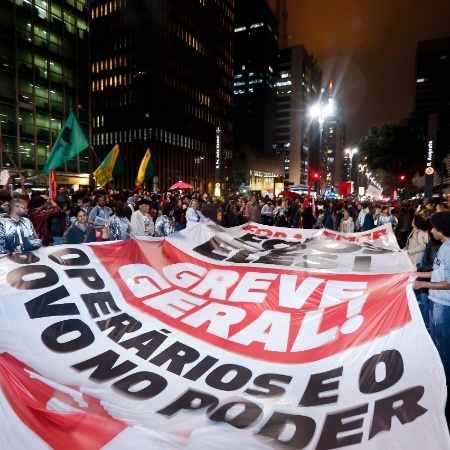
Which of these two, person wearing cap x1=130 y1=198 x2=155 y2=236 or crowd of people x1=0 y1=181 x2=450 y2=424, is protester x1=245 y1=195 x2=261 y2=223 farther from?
person wearing cap x1=130 y1=198 x2=155 y2=236

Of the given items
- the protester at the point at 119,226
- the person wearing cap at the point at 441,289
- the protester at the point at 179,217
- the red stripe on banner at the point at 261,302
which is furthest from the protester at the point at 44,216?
the person wearing cap at the point at 441,289

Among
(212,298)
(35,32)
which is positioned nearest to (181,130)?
(35,32)

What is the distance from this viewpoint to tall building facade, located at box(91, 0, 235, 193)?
7075cm

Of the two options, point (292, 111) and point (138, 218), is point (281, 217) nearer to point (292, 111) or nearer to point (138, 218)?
point (138, 218)

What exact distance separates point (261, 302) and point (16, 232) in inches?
149

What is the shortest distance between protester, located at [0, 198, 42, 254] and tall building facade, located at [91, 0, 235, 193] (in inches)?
2551

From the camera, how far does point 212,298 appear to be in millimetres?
5410

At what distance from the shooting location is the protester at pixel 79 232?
7730 mm

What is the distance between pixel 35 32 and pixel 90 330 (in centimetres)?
5069

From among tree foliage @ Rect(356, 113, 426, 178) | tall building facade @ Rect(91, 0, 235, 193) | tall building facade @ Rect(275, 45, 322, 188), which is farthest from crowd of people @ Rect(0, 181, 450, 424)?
tall building facade @ Rect(275, 45, 322, 188)

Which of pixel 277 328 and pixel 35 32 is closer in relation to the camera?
pixel 277 328

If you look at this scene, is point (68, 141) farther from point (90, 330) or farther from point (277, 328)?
point (277, 328)

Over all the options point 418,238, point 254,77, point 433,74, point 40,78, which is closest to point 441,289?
point 418,238

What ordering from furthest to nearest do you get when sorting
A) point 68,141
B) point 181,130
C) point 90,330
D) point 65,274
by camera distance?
point 181,130 → point 68,141 → point 65,274 → point 90,330
